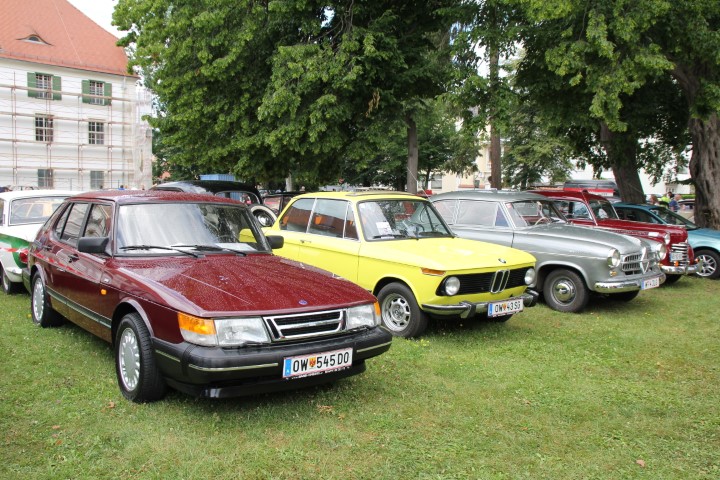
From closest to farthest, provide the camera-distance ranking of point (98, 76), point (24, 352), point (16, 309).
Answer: point (24, 352) → point (16, 309) → point (98, 76)

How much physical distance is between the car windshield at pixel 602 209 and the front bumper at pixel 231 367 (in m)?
9.63

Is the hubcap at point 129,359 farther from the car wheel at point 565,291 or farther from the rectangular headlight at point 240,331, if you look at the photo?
the car wheel at point 565,291

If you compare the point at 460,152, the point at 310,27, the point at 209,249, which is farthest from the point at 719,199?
the point at 460,152

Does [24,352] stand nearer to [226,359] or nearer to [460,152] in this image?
[226,359]

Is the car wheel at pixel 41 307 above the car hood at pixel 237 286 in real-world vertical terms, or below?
below

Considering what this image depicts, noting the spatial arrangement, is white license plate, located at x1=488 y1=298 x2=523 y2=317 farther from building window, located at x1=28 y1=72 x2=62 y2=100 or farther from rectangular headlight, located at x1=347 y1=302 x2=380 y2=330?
building window, located at x1=28 y1=72 x2=62 y2=100

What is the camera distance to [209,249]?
5.23 meters

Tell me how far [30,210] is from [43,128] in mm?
34243

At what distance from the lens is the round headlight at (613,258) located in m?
8.38

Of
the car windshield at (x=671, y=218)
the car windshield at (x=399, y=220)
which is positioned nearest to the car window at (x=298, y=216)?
the car windshield at (x=399, y=220)

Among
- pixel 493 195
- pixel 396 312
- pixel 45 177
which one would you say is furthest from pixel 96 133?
pixel 396 312

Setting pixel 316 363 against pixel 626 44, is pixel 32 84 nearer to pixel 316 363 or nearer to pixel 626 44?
pixel 626 44

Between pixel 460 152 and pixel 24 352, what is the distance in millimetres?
31288

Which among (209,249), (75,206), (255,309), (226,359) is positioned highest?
(75,206)
